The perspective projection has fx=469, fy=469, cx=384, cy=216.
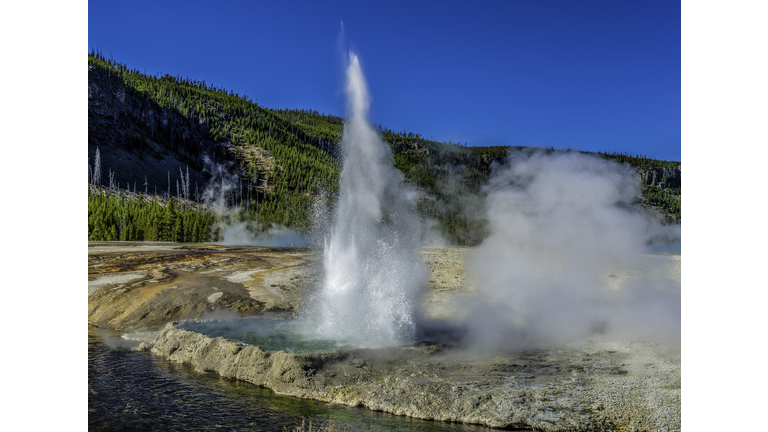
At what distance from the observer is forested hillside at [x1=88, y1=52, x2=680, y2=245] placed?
1596 inches

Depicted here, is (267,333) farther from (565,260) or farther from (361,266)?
(565,260)

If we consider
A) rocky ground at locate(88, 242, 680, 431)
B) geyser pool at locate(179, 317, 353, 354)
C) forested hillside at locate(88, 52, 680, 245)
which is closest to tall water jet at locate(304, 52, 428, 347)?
geyser pool at locate(179, 317, 353, 354)

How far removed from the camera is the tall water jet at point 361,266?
9805mm

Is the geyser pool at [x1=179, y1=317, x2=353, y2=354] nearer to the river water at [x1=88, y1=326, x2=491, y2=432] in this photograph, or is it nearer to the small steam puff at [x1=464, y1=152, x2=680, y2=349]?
the river water at [x1=88, y1=326, x2=491, y2=432]

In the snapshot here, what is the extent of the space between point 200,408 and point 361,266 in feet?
17.0

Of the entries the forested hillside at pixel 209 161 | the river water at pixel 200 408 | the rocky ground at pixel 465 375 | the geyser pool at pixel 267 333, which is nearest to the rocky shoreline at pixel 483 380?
the rocky ground at pixel 465 375

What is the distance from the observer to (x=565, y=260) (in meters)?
9.26

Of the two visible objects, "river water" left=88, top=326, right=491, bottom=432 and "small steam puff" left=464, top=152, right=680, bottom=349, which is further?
"small steam puff" left=464, top=152, right=680, bottom=349

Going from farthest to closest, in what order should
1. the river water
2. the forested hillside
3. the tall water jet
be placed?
the forested hillside, the tall water jet, the river water

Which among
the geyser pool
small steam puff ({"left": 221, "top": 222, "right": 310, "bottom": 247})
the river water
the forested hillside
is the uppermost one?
the forested hillside

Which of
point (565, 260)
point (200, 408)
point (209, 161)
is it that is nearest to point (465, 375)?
point (565, 260)

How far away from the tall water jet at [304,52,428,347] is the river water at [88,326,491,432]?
2.77 metres
